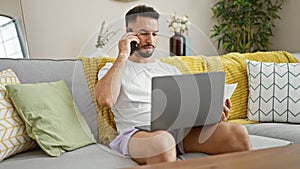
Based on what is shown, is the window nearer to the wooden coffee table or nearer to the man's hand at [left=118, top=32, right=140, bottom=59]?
the man's hand at [left=118, top=32, right=140, bottom=59]

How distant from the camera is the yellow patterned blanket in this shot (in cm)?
181

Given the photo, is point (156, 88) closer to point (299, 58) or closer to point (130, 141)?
point (130, 141)

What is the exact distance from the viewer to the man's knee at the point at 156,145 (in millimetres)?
1348

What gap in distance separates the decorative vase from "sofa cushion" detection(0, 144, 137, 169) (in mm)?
590

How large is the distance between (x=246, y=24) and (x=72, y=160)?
221cm

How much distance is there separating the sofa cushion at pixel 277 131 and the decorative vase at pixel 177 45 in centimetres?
55

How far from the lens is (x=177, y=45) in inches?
81.9

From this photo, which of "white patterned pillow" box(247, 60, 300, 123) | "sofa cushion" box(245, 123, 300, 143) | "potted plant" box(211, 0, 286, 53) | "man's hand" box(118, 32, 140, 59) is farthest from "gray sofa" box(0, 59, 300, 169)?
"potted plant" box(211, 0, 286, 53)

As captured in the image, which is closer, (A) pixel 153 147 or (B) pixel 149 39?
(A) pixel 153 147

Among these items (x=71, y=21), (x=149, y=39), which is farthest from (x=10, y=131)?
(x=71, y=21)

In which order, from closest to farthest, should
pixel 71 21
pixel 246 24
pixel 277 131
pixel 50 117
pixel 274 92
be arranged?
pixel 50 117 → pixel 277 131 → pixel 274 92 → pixel 71 21 → pixel 246 24

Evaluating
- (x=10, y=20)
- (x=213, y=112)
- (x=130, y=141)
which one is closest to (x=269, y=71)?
(x=213, y=112)

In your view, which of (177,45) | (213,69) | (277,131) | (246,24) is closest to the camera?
(213,69)

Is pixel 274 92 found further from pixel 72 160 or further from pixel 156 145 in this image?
pixel 72 160
